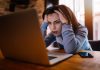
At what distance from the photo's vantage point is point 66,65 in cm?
90

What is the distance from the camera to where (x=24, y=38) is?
0.87 metres

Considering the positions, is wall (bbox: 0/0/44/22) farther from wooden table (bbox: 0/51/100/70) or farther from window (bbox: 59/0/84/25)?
wooden table (bbox: 0/51/100/70)

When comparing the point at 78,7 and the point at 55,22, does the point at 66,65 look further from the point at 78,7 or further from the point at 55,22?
the point at 78,7

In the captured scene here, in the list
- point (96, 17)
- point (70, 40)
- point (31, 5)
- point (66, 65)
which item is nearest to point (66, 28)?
point (70, 40)

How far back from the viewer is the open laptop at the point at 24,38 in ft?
2.58

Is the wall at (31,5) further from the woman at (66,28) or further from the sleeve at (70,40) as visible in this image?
the sleeve at (70,40)

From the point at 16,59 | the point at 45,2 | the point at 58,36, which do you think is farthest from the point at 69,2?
the point at 16,59

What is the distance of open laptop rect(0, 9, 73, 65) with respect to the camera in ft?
2.58

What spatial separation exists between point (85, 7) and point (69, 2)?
0.57 metres

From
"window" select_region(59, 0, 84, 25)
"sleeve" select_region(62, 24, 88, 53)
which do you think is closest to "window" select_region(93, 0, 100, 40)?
"window" select_region(59, 0, 84, 25)

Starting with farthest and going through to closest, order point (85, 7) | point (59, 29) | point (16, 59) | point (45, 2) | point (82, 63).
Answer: point (45, 2) → point (85, 7) → point (59, 29) → point (16, 59) → point (82, 63)

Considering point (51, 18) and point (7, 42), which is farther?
point (51, 18)

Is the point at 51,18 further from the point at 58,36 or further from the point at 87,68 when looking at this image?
the point at 87,68

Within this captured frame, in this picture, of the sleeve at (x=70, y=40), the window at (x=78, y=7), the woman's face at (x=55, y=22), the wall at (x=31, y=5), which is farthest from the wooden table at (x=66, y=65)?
the window at (x=78, y=7)
